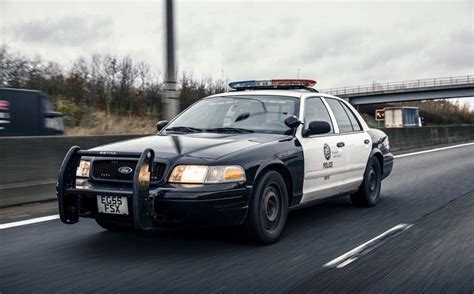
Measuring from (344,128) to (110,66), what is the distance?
21.0 metres

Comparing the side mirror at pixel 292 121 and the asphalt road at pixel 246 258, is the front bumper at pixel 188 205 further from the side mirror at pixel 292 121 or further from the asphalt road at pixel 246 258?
the side mirror at pixel 292 121

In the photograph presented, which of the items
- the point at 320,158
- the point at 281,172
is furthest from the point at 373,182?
the point at 281,172

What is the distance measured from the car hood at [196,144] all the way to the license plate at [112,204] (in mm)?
493

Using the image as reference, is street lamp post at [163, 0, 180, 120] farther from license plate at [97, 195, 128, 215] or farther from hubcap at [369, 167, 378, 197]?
license plate at [97, 195, 128, 215]

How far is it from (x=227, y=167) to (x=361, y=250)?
155 cm

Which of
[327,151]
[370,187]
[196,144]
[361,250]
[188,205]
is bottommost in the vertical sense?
[361,250]

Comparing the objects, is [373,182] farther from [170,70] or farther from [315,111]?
[170,70]

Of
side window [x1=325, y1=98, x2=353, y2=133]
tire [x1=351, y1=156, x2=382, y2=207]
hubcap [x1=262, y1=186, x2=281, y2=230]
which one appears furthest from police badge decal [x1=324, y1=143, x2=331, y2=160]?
tire [x1=351, y1=156, x2=382, y2=207]

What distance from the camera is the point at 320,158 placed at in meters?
6.61

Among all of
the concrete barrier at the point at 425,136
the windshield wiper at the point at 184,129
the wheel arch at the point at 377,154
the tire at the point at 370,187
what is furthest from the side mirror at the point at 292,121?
the concrete barrier at the point at 425,136

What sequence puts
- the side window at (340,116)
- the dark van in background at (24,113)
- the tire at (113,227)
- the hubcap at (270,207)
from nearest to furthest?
1. the hubcap at (270,207)
2. the tire at (113,227)
3. the side window at (340,116)
4. the dark van in background at (24,113)

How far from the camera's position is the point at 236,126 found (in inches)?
251

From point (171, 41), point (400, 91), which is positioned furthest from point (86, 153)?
point (400, 91)

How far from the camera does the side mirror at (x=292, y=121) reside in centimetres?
618
